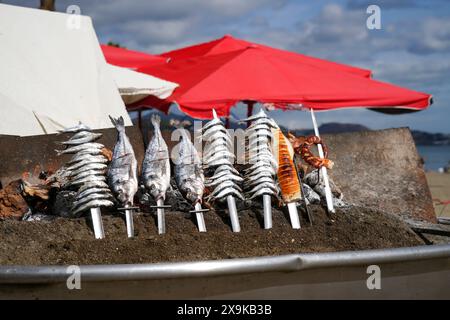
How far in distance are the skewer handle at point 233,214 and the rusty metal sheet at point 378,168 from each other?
1.55 metres

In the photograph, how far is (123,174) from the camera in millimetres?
3377

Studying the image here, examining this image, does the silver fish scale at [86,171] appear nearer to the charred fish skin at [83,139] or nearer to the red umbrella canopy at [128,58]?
the charred fish skin at [83,139]

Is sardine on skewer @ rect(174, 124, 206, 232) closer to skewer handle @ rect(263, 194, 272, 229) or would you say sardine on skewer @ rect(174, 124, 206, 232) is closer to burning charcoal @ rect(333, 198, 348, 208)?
skewer handle @ rect(263, 194, 272, 229)

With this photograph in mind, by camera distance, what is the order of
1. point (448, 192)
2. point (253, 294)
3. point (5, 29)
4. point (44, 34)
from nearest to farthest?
point (253, 294) → point (5, 29) → point (44, 34) → point (448, 192)

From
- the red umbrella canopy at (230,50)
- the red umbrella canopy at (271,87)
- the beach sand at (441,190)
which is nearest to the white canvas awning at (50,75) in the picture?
the red umbrella canopy at (271,87)

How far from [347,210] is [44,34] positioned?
3914 mm

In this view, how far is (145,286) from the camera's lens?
2.39 meters

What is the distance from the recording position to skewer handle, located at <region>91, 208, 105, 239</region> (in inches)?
127

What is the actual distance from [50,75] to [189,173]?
10.1 ft

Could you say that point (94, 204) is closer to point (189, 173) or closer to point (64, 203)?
point (64, 203)

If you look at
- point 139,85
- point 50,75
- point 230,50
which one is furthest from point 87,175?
point 230,50

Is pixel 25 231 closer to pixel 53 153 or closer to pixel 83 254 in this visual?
pixel 83 254
